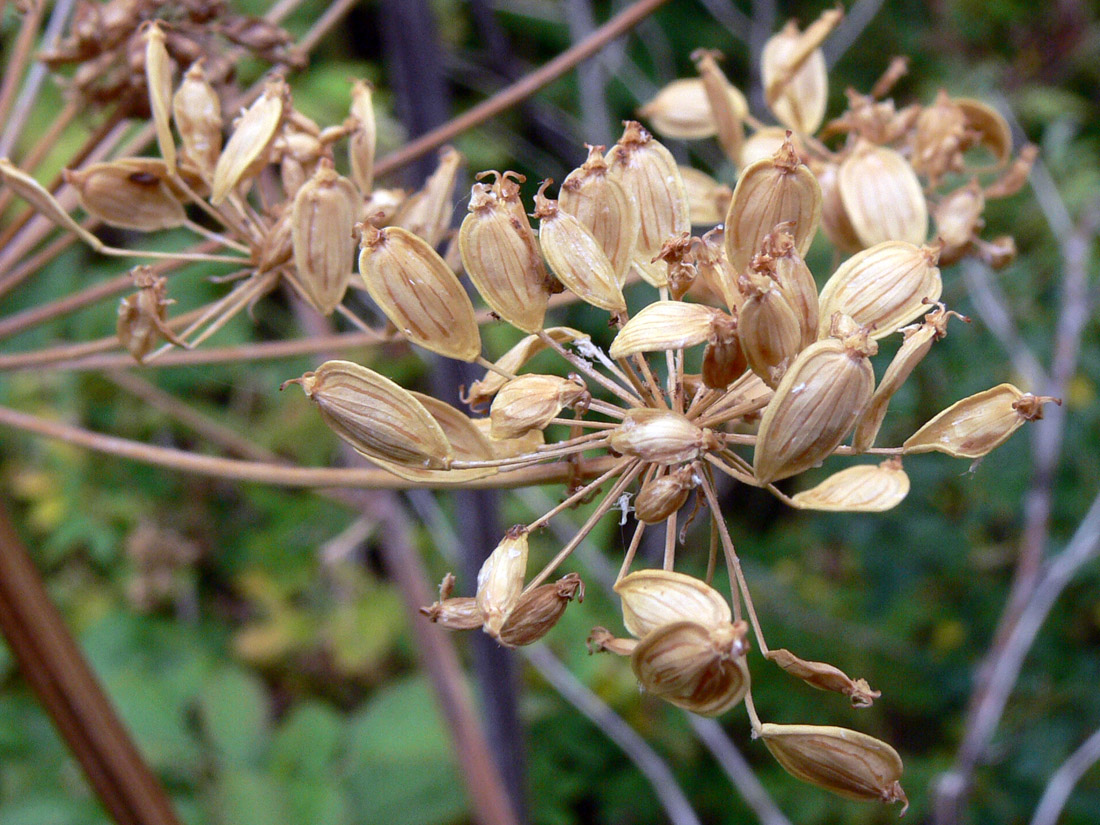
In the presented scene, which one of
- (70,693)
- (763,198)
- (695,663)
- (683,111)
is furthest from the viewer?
(683,111)

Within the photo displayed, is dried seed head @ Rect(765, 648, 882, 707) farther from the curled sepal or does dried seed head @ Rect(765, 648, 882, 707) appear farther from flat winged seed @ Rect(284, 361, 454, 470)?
flat winged seed @ Rect(284, 361, 454, 470)

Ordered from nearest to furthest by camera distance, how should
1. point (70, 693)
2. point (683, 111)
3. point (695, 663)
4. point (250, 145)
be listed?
point (695, 663), point (250, 145), point (70, 693), point (683, 111)

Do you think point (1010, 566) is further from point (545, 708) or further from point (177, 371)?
point (177, 371)

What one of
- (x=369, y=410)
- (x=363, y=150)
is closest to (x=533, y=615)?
(x=369, y=410)

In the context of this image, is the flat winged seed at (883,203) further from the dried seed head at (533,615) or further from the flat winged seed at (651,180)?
the dried seed head at (533,615)

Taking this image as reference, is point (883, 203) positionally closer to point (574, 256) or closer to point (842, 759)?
point (574, 256)

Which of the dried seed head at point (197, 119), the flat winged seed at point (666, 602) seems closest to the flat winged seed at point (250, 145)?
the dried seed head at point (197, 119)

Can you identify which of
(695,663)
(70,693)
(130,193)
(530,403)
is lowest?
(70,693)

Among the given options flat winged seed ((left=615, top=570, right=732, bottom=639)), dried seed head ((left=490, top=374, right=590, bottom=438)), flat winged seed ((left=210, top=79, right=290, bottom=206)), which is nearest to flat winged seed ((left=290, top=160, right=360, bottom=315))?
flat winged seed ((left=210, top=79, right=290, bottom=206))

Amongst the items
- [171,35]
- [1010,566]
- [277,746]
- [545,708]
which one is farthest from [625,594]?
[1010,566]
